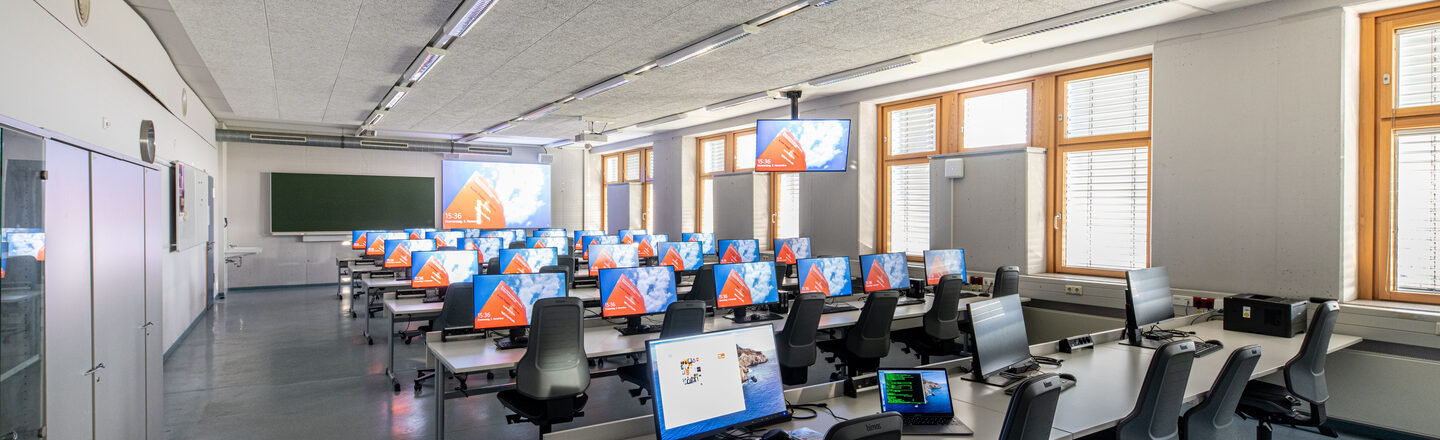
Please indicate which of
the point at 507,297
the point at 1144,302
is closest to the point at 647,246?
the point at 507,297

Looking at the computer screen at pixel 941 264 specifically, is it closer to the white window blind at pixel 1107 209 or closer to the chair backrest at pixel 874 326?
the white window blind at pixel 1107 209

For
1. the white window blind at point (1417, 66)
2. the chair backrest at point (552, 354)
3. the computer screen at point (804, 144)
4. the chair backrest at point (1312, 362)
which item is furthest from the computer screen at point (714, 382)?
the computer screen at point (804, 144)

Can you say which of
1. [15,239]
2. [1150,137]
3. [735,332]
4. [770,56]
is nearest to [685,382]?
[735,332]

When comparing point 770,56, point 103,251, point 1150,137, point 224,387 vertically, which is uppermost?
point 770,56

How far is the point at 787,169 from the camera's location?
8039mm

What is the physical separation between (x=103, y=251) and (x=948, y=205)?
682 centimetres

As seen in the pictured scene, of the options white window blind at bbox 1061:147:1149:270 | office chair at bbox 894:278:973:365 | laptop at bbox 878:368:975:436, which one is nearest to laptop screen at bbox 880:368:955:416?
laptop at bbox 878:368:975:436

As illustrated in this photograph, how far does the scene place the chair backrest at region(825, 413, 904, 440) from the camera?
1745 mm

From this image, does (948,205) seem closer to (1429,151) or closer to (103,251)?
(1429,151)

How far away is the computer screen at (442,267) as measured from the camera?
614 centimetres

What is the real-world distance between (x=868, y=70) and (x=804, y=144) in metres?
1.36

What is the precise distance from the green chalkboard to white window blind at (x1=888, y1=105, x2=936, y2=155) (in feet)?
33.0

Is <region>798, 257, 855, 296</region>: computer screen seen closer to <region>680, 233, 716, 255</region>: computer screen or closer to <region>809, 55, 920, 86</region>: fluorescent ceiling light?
<region>809, 55, 920, 86</region>: fluorescent ceiling light

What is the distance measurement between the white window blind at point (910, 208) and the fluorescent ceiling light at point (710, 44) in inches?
138
